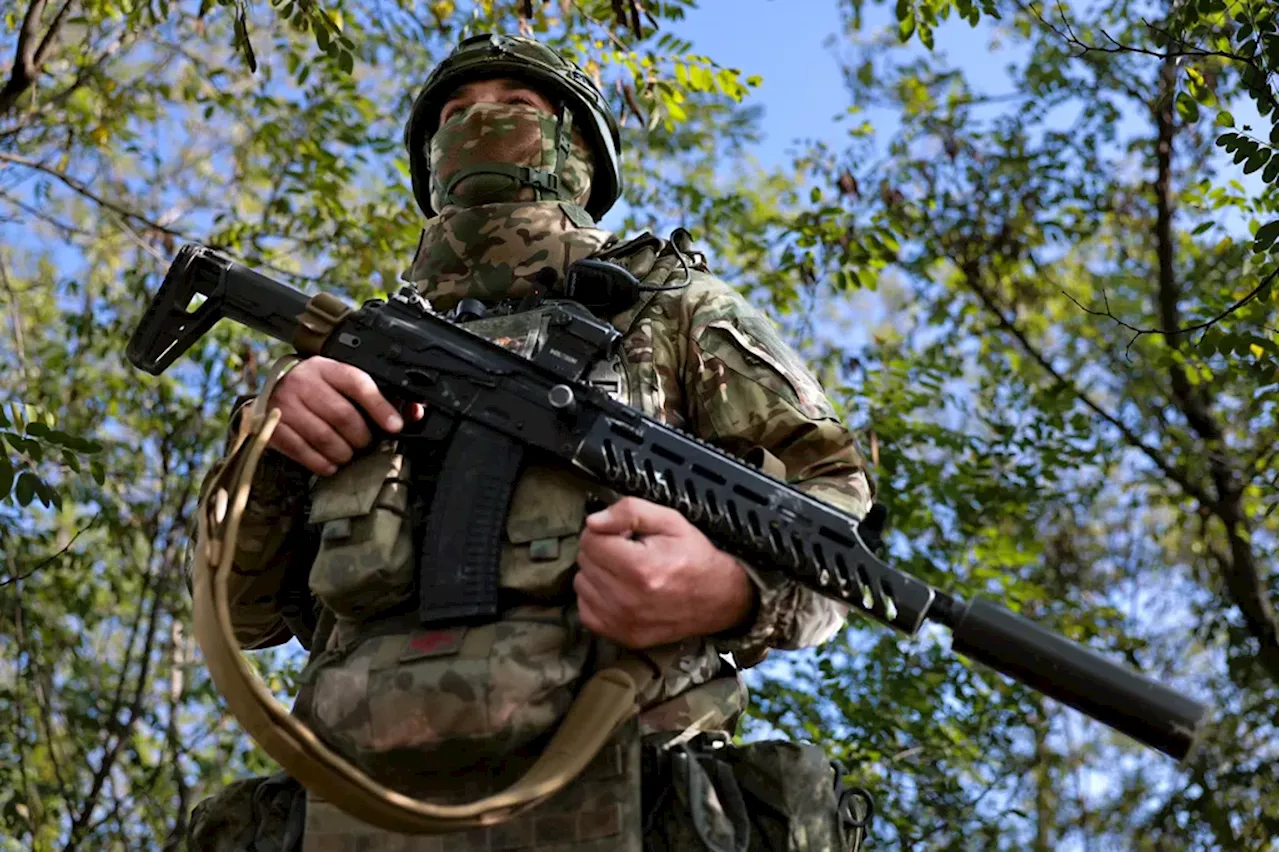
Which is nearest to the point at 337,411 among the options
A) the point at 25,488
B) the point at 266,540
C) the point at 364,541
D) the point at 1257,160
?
the point at 364,541

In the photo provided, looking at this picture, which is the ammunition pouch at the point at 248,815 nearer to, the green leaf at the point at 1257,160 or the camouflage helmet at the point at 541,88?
the camouflage helmet at the point at 541,88

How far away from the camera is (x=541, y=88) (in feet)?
10.6

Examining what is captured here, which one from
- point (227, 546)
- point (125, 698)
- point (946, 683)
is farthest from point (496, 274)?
point (125, 698)

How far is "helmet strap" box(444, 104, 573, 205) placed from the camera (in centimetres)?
302

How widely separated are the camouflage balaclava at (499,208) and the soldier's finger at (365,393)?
0.46 metres

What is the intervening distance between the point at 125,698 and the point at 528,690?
24.7 feet

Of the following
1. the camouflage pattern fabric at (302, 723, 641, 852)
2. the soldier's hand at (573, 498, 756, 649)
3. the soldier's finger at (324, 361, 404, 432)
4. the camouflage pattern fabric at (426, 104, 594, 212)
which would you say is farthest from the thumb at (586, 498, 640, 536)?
the camouflage pattern fabric at (426, 104, 594, 212)

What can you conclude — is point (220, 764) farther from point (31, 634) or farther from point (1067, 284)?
point (1067, 284)

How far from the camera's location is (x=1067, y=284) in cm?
1105

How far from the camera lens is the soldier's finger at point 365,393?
2.53 meters

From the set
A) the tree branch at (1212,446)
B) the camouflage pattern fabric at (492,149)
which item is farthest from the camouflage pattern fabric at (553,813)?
the tree branch at (1212,446)

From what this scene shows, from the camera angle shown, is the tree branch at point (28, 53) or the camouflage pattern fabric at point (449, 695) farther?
the tree branch at point (28, 53)

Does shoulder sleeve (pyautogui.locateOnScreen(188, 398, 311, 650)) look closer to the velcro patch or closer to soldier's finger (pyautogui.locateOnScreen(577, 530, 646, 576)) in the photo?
the velcro patch

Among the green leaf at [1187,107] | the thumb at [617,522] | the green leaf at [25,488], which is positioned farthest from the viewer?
the green leaf at [1187,107]
